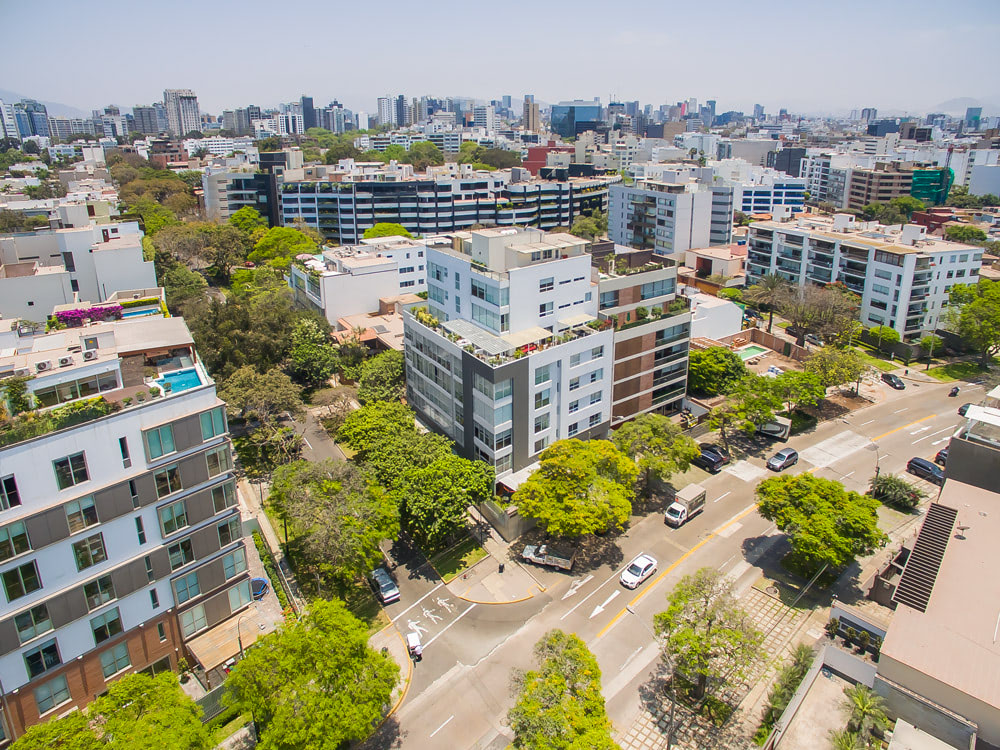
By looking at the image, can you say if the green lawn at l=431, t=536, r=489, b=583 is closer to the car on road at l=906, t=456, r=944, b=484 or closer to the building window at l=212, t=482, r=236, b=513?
the building window at l=212, t=482, r=236, b=513

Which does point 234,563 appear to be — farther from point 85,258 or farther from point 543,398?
point 85,258

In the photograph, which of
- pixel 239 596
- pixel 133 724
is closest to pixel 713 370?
pixel 239 596

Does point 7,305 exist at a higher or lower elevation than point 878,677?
higher

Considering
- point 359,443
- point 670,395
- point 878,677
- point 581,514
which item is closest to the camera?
point 878,677

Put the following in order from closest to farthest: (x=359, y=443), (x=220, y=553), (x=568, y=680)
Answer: (x=568, y=680)
(x=220, y=553)
(x=359, y=443)

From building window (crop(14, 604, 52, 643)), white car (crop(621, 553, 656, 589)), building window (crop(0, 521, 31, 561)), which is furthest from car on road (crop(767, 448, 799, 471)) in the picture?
building window (crop(0, 521, 31, 561))

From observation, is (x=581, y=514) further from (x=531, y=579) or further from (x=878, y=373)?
(x=878, y=373)

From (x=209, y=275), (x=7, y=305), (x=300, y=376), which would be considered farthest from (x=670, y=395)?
(x=209, y=275)

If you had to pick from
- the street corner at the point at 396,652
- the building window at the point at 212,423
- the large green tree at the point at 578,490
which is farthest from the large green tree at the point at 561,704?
the building window at the point at 212,423
